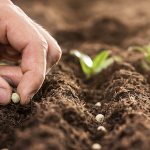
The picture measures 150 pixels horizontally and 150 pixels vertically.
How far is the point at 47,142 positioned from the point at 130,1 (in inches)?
228

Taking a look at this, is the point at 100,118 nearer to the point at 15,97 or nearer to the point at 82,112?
the point at 82,112

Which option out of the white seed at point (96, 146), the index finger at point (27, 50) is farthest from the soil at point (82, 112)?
the index finger at point (27, 50)

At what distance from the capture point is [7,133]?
113 cm

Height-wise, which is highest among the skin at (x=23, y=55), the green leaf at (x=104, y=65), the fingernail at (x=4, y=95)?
the skin at (x=23, y=55)

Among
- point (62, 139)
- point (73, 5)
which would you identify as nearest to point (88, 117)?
point (62, 139)

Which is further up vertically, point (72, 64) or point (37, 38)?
point (37, 38)

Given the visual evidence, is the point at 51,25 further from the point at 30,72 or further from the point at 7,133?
the point at 7,133

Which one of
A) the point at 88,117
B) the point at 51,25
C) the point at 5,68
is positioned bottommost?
the point at 51,25

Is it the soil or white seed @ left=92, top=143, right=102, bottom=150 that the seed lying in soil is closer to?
the soil

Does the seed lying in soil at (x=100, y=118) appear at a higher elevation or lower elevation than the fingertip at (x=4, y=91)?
lower

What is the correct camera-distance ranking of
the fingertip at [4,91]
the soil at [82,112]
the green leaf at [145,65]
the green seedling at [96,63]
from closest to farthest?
the soil at [82,112] → the fingertip at [4,91] → the green seedling at [96,63] → the green leaf at [145,65]

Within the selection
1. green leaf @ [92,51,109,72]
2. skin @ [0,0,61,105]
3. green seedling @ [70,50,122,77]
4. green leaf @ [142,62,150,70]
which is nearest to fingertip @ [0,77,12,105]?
skin @ [0,0,61,105]

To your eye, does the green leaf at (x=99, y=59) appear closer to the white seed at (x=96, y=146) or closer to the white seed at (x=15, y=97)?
the white seed at (x=15, y=97)

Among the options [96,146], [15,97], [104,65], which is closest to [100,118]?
[96,146]
